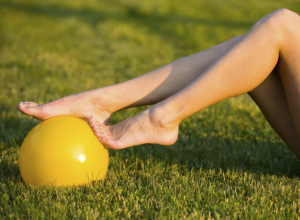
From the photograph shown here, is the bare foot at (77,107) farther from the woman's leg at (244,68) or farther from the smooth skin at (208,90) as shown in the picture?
the woman's leg at (244,68)

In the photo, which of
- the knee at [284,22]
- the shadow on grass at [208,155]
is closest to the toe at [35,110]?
the shadow on grass at [208,155]

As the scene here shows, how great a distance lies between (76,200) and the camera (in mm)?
2145

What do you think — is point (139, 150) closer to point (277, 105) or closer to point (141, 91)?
point (141, 91)

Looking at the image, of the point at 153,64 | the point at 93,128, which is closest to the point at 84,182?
the point at 93,128

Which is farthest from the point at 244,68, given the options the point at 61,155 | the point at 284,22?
the point at 61,155

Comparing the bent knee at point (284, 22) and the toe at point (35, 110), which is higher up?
the bent knee at point (284, 22)

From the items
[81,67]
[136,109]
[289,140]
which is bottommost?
[289,140]

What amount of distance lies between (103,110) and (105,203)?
0.75 metres

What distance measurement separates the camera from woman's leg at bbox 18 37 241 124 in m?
2.47

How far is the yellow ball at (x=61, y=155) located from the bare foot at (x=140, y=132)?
0.31 feet

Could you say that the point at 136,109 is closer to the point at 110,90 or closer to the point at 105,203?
the point at 110,90

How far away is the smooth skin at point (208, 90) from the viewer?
2068 millimetres

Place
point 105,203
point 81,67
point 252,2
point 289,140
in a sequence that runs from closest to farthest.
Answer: point 105,203 → point 289,140 → point 81,67 → point 252,2

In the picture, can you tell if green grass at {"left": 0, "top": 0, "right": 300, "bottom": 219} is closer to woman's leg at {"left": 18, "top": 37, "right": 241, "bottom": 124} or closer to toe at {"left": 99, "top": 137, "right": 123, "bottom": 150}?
toe at {"left": 99, "top": 137, "right": 123, "bottom": 150}
